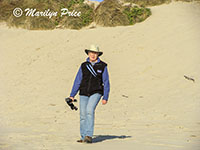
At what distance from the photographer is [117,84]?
1423 cm

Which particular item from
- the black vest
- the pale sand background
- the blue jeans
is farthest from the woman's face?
the pale sand background

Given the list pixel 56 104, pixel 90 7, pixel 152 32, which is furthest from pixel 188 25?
pixel 56 104

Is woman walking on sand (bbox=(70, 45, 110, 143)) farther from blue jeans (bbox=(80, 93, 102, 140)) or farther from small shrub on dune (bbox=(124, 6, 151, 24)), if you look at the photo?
small shrub on dune (bbox=(124, 6, 151, 24))

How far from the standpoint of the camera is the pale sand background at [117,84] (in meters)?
6.57

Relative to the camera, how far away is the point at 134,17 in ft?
69.2

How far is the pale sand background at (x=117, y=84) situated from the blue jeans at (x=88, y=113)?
26 centimetres

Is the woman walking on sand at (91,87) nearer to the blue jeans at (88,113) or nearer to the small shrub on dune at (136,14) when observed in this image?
the blue jeans at (88,113)

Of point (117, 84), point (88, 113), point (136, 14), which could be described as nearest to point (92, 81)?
point (88, 113)

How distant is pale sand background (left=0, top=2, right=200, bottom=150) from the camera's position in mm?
6574

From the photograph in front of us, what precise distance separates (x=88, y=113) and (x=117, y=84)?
27.1ft

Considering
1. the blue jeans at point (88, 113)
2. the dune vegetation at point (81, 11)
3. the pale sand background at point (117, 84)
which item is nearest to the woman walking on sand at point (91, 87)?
the blue jeans at point (88, 113)

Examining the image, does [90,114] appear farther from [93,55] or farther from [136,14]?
[136,14]

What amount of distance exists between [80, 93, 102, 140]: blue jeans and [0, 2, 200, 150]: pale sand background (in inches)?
10.4

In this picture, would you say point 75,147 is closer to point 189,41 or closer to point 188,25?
point 189,41
